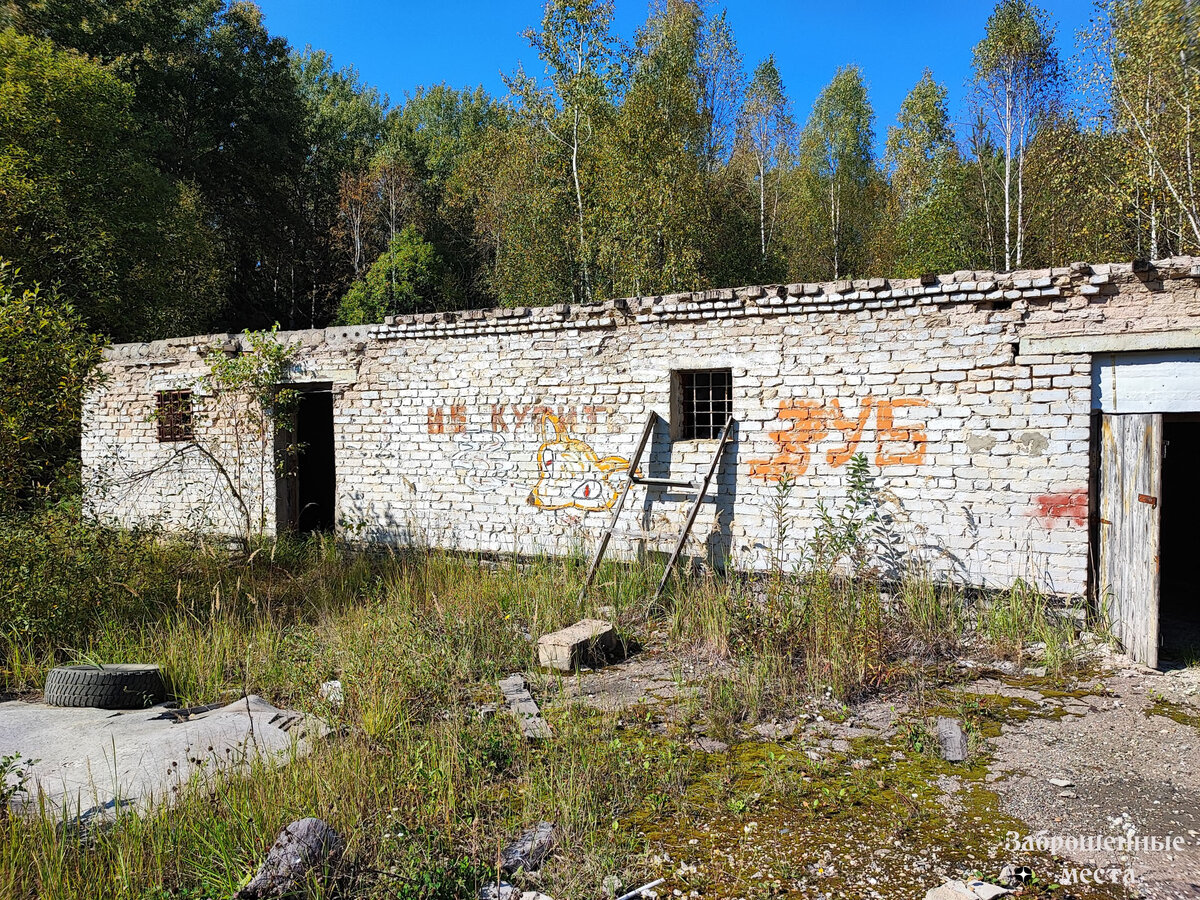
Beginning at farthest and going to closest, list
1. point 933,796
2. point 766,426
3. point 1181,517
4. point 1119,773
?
point 1181,517
point 766,426
point 1119,773
point 933,796

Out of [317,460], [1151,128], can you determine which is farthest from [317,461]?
[1151,128]

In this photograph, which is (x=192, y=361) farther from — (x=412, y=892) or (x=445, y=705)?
(x=412, y=892)

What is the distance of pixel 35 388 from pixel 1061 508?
9798 mm

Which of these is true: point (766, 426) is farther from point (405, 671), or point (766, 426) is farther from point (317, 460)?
point (317, 460)

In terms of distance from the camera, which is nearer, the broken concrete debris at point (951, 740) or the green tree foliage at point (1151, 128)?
the broken concrete debris at point (951, 740)

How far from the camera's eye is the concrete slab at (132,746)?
3887mm

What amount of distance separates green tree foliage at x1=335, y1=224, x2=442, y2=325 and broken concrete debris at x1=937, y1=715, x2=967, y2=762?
21521mm

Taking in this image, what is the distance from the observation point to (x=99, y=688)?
5.36 m

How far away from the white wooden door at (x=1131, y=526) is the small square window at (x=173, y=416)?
11581 mm

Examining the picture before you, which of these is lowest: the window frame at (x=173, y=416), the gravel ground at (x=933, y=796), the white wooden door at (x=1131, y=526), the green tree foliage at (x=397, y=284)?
the gravel ground at (x=933, y=796)

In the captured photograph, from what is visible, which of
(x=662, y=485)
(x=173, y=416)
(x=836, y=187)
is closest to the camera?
(x=662, y=485)

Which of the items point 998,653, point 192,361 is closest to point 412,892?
point 998,653

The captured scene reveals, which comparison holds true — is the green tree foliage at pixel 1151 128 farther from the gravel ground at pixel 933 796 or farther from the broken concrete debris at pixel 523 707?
A: the broken concrete debris at pixel 523 707

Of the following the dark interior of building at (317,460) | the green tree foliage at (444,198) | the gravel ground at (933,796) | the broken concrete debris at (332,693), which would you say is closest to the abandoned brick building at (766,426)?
the dark interior of building at (317,460)
